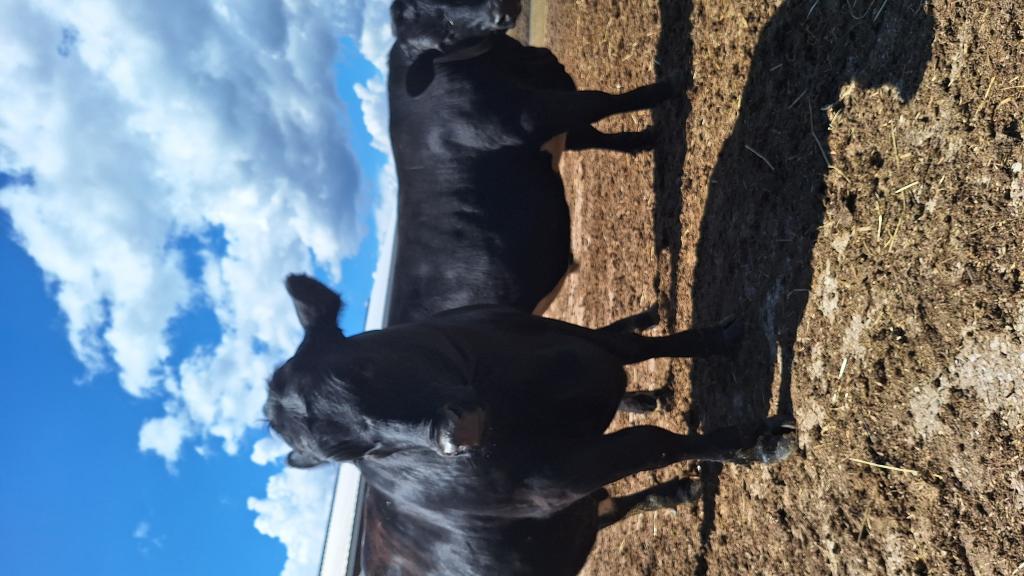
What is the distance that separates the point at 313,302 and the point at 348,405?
473 millimetres

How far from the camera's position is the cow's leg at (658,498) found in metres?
3.21

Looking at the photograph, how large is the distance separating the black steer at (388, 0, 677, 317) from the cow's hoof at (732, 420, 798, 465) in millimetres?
1183

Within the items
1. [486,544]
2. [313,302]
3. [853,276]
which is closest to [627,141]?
[853,276]

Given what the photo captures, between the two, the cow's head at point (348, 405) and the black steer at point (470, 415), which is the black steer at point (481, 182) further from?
the cow's head at point (348, 405)

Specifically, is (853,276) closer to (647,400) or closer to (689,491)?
(689,491)

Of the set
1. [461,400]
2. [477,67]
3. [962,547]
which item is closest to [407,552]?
[461,400]

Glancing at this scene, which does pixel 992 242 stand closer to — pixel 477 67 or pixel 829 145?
pixel 829 145

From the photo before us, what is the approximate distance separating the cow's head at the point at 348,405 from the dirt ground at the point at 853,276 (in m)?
1.31

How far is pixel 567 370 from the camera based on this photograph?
96.3 inches

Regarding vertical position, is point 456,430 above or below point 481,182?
below

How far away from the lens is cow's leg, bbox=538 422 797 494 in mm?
2264

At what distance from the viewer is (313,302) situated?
2270 mm

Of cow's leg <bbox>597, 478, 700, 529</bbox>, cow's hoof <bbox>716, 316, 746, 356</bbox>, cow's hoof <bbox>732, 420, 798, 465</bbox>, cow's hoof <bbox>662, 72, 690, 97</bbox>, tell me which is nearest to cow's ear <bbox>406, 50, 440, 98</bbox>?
cow's hoof <bbox>662, 72, 690, 97</bbox>

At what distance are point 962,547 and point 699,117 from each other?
232 centimetres
